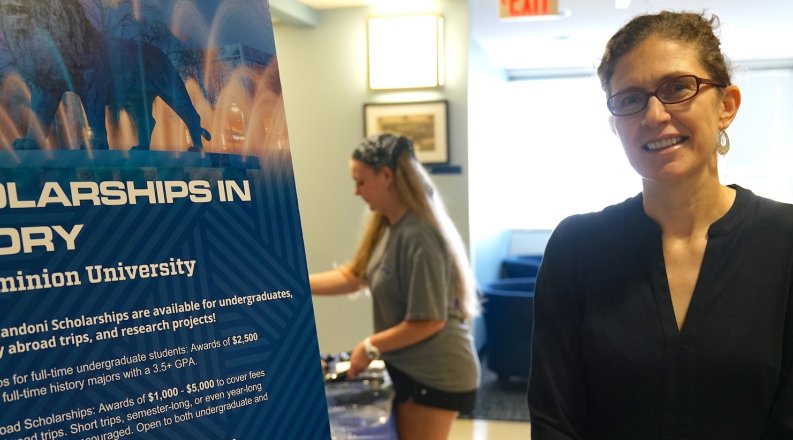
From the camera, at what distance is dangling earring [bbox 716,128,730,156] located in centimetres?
124

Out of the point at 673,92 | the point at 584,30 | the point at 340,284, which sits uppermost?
the point at 584,30

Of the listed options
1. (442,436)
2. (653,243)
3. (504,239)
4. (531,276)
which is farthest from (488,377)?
(653,243)

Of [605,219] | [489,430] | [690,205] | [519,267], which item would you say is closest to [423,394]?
[605,219]

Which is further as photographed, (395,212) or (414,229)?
(395,212)

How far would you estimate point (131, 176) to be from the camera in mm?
1078

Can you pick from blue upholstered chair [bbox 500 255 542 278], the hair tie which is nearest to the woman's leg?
the hair tie

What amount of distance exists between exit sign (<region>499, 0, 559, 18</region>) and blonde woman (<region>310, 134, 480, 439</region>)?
187 centimetres

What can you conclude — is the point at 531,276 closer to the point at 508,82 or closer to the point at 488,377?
the point at 488,377

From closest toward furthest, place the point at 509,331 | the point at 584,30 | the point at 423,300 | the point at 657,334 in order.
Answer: the point at 657,334 → the point at 423,300 → the point at 509,331 → the point at 584,30

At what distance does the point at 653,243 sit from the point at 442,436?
123 centimetres

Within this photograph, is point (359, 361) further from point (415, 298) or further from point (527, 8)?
point (527, 8)

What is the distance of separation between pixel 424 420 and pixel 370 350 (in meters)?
0.30

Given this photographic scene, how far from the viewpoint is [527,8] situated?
3877mm

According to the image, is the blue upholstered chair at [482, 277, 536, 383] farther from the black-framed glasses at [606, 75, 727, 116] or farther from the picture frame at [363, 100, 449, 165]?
the black-framed glasses at [606, 75, 727, 116]
